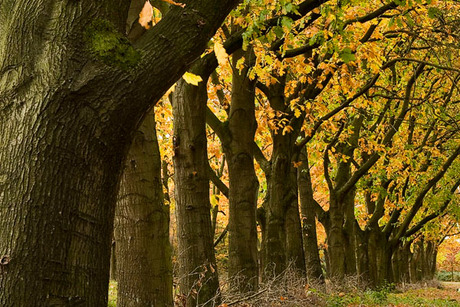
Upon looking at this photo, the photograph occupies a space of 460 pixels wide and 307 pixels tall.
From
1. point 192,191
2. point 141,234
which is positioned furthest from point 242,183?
point 141,234

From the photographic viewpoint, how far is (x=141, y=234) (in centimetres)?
549

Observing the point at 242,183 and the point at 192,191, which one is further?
the point at 242,183

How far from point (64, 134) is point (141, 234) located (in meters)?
2.78

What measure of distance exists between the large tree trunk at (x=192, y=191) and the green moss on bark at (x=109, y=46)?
4932mm

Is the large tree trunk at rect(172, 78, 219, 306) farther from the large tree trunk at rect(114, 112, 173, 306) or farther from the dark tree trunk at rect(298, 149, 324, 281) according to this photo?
the dark tree trunk at rect(298, 149, 324, 281)

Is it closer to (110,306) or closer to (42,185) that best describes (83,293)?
(42,185)

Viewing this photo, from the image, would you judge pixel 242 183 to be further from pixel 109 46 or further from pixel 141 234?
pixel 109 46

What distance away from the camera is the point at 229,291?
329 inches

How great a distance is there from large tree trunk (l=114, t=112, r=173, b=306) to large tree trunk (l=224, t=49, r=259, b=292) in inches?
168

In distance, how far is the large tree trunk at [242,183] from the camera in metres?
9.87

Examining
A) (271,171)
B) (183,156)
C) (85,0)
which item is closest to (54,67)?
(85,0)

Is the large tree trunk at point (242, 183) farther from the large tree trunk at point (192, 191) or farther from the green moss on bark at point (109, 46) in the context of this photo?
the green moss on bark at point (109, 46)

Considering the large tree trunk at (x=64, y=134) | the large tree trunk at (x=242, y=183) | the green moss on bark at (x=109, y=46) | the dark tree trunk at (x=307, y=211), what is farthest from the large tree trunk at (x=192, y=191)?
the dark tree trunk at (x=307, y=211)

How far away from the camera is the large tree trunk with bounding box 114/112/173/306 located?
A: 5.47m
